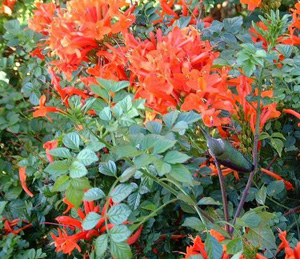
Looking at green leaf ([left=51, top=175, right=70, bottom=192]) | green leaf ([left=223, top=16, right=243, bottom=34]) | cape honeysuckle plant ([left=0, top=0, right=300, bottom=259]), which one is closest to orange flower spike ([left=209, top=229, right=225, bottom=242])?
cape honeysuckle plant ([left=0, top=0, right=300, bottom=259])

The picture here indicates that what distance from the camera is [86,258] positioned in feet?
4.43

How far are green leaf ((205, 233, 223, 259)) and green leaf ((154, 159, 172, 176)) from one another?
163 millimetres

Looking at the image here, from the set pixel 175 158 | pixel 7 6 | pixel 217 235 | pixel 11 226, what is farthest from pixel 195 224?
pixel 7 6

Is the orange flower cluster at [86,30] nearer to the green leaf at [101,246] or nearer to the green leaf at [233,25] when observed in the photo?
the green leaf at [233,25]

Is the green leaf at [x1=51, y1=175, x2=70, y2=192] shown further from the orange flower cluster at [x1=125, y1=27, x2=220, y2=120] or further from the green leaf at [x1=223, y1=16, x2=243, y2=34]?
the green leaf at [x1=223, y1=16, x2=243, y2=34]

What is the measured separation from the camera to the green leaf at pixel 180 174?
0.86 m

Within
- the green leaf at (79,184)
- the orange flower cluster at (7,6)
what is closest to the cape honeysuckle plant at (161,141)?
the green leaf at (79,184)

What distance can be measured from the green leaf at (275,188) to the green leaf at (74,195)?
462 millimetres

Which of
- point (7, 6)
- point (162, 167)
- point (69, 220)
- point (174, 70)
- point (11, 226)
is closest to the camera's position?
point (162, 167)

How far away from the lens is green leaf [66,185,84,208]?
92 cm

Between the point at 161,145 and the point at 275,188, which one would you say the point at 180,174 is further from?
the point at 275,188

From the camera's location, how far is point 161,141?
2.91 ft

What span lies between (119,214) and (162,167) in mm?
137

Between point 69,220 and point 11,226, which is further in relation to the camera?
point 11,226
